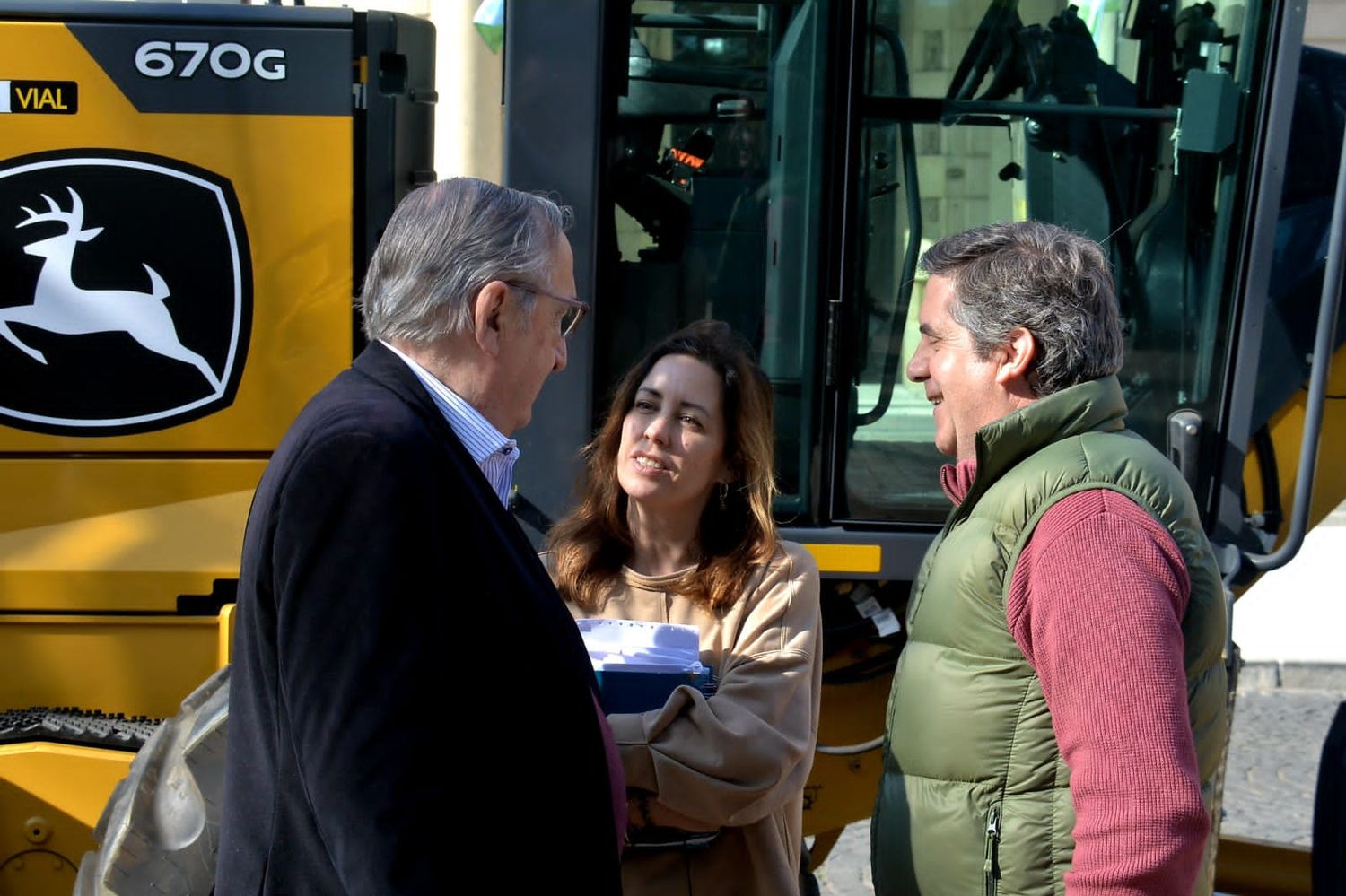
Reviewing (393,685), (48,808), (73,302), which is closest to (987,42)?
(73,302)

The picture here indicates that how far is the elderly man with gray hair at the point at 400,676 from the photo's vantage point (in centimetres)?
135

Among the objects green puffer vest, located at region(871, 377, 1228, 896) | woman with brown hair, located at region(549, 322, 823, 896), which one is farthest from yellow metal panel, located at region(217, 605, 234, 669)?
→ green puffer vest, located at region(871, 377, 1228, 896)

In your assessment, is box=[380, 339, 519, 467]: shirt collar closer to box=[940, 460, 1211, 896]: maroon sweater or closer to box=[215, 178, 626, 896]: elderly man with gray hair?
box=[215, 178, 626, 896]: elderly man with gray hair

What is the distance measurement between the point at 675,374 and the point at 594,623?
0.50 meters

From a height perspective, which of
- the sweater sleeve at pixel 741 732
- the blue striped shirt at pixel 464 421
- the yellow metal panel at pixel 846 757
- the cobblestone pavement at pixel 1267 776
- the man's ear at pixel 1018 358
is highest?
the man's ear at pixel 1018 358

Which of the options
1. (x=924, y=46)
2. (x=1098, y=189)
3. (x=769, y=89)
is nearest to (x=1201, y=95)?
(x=1098, y=189)

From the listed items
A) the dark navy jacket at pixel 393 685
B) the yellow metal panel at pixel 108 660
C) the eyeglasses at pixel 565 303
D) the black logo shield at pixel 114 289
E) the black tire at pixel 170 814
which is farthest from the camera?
the yellow metal panel at pixel 108 660

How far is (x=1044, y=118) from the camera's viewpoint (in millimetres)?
3002

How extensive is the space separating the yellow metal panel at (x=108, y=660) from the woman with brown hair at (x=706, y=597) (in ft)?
3.02

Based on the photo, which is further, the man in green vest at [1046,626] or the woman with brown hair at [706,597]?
the woman with brown hair at [706,597]

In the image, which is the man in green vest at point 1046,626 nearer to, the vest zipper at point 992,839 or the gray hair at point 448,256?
the vest zipper at point 992,839

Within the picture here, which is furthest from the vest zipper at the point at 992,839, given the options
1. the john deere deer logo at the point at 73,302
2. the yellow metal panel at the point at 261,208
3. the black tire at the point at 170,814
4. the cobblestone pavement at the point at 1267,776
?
the cobblestone pavement at the point at 1267,776

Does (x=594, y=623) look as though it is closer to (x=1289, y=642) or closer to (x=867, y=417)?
(x=867, y=417)

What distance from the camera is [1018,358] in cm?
182
